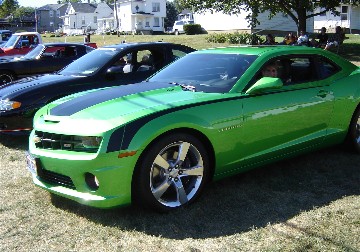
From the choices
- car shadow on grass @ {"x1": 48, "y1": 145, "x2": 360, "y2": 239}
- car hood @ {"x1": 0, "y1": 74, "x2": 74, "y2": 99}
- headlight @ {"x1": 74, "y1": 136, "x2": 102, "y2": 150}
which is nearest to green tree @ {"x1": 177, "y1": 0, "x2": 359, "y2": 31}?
car hood @ {"x1": 0, "y1": 74, "x2": 74, "y2": 99}

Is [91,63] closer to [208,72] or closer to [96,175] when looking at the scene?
[208,72]

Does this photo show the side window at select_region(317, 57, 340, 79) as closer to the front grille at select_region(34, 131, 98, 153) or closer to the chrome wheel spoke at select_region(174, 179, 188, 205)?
the chrome wheel spoke at select_region(174, 179, 188, 205)

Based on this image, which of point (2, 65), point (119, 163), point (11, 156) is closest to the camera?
point (119, 163)

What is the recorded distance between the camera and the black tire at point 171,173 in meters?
3.67

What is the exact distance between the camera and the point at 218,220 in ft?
12.3

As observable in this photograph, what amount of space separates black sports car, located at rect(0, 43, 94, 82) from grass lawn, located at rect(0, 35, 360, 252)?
22.2 feet

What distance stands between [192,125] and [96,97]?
1.13m

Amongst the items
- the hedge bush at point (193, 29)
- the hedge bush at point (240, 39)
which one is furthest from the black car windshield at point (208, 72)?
the hedge bush at point (193, 29)

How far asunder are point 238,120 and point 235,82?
1.44ft

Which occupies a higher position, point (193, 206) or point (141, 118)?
point (141, 118)

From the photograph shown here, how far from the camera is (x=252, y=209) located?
3.98m

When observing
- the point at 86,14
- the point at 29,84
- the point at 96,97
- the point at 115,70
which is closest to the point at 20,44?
the point at 29,84

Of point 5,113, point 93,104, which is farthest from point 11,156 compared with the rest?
point 93,104

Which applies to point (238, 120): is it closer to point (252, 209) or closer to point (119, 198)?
point (252, 209)
